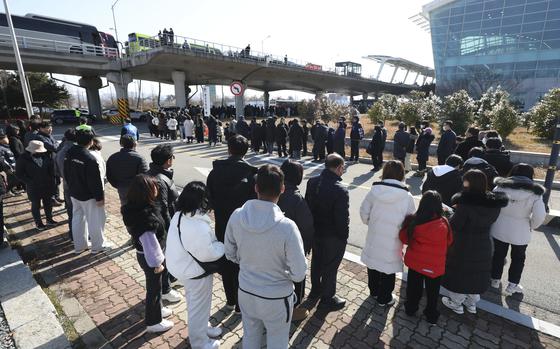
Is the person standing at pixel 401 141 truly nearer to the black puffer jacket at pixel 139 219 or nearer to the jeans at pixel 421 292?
the jeans at pixel 421 292

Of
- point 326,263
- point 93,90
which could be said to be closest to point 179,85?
point 93,90

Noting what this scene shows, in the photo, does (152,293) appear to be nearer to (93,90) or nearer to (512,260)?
(512,260)

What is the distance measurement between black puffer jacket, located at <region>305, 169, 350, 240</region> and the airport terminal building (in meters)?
40.0

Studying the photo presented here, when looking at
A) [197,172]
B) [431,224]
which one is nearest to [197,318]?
[431,224]

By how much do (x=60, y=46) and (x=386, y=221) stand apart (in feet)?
102

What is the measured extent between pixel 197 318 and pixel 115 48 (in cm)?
3361

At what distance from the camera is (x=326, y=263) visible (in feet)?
10.8

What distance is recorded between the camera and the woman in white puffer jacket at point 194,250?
7.95 ft

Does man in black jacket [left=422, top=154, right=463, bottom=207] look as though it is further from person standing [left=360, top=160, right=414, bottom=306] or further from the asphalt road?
the asphalt road

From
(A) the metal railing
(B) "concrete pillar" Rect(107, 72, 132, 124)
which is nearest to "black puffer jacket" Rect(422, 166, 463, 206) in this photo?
(A) the metal railing

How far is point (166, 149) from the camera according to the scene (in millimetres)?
3723

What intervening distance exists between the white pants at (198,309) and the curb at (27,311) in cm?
122

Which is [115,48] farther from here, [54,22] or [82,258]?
[82,258]

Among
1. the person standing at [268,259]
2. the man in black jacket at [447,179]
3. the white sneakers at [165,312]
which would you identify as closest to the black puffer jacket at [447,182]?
the man in black jacket at [447,179]
